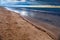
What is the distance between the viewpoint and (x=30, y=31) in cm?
84

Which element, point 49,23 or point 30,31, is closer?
point 30,31

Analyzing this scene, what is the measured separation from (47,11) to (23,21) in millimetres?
375

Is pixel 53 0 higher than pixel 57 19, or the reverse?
pixel 53 0

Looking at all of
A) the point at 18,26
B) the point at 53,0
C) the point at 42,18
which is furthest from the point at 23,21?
the point at 53,0

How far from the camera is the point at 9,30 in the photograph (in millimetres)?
777

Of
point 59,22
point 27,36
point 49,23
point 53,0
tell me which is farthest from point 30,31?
point 53,0

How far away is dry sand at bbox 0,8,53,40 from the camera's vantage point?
29.4 inches

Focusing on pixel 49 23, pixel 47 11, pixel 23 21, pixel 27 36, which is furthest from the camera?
pixel 47 11

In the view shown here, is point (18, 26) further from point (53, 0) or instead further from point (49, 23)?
point (53, 0)

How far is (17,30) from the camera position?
31.5 inches

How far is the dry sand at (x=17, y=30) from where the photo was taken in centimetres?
75

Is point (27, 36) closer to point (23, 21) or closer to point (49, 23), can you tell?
point (23, 21)

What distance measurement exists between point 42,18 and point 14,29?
0.38 metres

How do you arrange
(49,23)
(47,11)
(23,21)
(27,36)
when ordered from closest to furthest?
(27,36)
(23,21)
(49,23)
(47,11)
